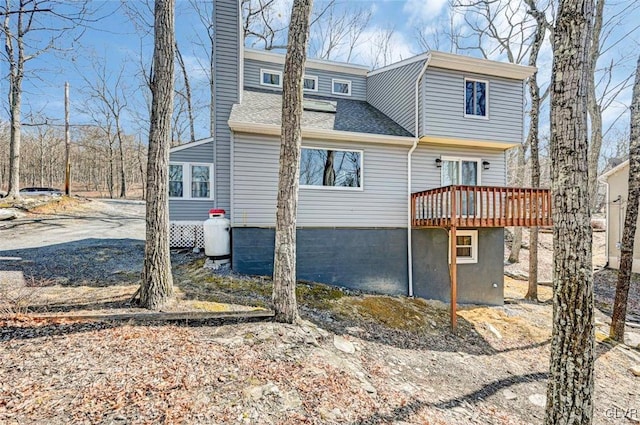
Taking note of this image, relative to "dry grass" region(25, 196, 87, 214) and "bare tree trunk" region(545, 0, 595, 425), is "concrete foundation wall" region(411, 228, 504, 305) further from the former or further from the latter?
"dry grass" region(25, 196, 87, 214)

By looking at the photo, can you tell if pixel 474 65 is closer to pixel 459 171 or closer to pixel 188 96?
pixel 459 171

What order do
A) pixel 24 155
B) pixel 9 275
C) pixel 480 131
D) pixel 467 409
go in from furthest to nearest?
pixel 24 155
pixel 480 131
pixel 9 275
pixel 467 409

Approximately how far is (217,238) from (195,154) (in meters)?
5.00

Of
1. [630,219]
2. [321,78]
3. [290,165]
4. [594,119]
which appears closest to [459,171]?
[630,219]

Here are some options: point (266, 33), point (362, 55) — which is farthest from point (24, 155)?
point (362, 55)

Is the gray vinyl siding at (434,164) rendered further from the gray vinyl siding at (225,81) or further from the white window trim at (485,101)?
the gray vinyl siding at (225,81)

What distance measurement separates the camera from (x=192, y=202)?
11.1m

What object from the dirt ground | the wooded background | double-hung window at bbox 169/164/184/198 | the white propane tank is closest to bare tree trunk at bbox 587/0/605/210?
the wooded background

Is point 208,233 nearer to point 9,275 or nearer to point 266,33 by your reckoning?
point 9,275

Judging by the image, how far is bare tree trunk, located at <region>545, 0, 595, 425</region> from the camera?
286 centimetres

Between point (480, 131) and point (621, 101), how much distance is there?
14039mm

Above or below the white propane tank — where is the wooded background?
above

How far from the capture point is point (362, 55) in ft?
63.5

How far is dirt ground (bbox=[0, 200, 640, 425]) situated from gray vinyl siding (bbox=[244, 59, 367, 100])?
6518mm
